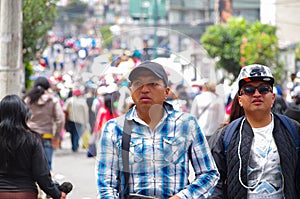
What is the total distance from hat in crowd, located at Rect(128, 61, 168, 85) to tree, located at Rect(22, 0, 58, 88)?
988 cm

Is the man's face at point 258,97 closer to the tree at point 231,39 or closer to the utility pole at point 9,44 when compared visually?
the utility pole at point 9,44

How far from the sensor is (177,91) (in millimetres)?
5863

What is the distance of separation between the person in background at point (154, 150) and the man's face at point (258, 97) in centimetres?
57

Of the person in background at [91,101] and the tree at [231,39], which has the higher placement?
the person in background at [91,101]

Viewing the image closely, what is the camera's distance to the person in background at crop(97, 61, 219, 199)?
16.4ft

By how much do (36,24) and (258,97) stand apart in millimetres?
11281

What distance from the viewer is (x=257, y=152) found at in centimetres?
555

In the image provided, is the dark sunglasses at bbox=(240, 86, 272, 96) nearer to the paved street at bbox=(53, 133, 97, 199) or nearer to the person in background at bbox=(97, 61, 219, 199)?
the person in background at bbox=(97, 61, 219, 199)

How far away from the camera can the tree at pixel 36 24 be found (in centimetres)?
1534

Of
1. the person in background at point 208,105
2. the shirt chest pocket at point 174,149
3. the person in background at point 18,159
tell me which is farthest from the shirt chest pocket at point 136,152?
the person in background at point 18,159

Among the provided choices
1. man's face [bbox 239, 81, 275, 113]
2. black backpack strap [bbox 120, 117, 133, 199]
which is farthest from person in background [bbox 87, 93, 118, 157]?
man's face [bbox 239, 81, 275, 113]

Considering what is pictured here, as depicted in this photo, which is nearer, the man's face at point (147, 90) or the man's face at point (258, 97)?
the man's face at point (147, 90)

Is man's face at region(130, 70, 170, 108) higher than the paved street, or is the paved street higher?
man's face at region(130, 70, 170, 108)

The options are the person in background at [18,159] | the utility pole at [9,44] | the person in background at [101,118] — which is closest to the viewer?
the person in background at [101,118]
